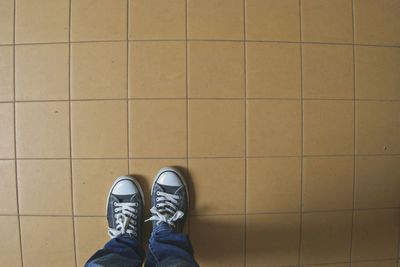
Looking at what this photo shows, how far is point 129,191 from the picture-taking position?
84cm

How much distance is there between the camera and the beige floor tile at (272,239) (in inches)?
34.5

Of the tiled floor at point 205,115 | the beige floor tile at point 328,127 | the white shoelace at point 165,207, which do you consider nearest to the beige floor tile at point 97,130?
the tiled floor at point 205,115

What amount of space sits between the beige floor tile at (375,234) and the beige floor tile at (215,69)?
748 millimetres

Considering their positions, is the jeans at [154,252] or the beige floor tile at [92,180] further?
the beige floor tile at [92,180]

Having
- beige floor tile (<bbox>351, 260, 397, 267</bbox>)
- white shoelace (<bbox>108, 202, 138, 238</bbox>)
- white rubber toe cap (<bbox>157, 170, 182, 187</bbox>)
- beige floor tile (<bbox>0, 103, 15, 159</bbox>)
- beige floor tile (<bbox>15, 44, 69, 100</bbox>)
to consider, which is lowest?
beige floor tile (<bbox>351, 260, 397, 267</bbox>)

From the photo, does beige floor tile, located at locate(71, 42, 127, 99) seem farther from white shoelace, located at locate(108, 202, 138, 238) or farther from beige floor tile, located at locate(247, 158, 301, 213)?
beige floor tile, located at locate(247, 158, 301, 213)

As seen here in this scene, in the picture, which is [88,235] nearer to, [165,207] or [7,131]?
[165,207]

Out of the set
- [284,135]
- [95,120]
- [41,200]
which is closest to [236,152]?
[284,135]

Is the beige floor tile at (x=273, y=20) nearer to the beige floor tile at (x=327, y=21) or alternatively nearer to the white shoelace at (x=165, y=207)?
the beige floor tile at (x=327, y=21)

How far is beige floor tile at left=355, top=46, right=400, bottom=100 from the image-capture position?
34.7 inches

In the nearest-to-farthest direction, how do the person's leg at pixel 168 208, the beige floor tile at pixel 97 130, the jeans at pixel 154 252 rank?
the jeans at pixel 154 252
the person's leg at pixel 168 208
the beige floor tile at pixel 97 130

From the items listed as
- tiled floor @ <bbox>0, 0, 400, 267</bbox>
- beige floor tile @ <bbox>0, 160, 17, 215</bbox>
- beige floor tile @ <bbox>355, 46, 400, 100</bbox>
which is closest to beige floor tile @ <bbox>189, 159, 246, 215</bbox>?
tiled floor @ <bbox>0, 0, 400, 267</bbox>

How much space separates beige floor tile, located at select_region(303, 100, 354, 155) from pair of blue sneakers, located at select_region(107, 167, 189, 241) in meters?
0.55

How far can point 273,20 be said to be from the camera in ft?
2.81
